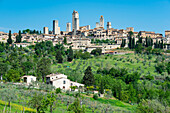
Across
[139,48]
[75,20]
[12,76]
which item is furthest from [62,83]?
[75,20]

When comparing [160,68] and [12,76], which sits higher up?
[160,68]

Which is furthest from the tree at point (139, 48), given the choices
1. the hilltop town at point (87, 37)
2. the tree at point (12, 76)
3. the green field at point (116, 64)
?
the tree at point (12, 76)

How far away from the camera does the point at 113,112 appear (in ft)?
90.2

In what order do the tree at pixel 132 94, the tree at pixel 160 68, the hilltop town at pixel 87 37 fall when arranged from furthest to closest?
1. the hilltop town at pixel 87 37
2. the tree at pixel 160 68
3. the tree at pixel 132 94

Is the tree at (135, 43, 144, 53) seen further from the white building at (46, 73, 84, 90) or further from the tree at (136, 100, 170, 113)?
the tree at (136, 100, 170, 113)

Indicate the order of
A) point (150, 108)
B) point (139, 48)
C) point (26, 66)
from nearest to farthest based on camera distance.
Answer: point (150, 108), point (26, 66), point (139, 48)

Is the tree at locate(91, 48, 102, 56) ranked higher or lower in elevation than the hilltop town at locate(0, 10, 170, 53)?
lower

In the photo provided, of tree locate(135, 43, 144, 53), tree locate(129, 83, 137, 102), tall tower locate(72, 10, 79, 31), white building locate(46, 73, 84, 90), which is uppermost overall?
tall tower locate(72, 10, 79, 31)

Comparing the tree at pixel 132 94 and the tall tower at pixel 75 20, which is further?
the tall tower at pixel 75 20

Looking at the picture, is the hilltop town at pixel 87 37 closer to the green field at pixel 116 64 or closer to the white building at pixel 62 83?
the green field at pixel 116 64

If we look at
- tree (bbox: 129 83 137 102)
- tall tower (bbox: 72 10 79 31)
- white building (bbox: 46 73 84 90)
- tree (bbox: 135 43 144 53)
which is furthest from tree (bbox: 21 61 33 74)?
tall tower (bbox: 72 10 79 31)

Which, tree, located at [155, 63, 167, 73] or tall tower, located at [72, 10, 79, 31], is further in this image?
tall tower, located at [72, 10, 79, 31]

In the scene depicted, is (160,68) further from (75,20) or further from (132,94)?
(75,20)

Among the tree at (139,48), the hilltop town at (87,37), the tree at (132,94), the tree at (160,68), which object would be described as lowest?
the tree at (132,94)
